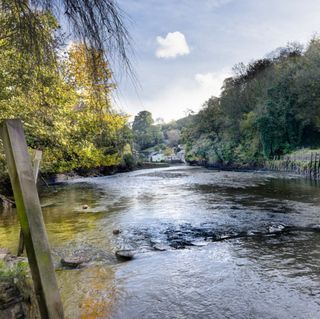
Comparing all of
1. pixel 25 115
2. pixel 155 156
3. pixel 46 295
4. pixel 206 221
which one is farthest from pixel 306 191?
pixel 155 156

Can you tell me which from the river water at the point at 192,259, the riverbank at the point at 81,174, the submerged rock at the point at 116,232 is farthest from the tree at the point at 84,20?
the riverbank at the point at 81,174

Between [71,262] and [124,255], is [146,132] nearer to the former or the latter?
[124,255]

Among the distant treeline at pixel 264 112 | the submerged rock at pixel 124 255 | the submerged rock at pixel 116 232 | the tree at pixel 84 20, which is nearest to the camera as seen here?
the tree at pixel 84 20

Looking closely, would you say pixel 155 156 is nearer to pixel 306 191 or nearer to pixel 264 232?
pixel 306 191

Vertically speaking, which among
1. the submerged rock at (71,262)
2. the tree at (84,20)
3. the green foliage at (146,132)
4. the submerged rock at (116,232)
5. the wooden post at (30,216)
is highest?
the green foliage at (146,132)

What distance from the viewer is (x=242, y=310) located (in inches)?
188

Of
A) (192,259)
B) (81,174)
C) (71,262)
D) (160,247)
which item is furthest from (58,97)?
(81,174)

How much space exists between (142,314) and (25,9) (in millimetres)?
4559

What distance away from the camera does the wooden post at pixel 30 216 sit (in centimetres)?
247

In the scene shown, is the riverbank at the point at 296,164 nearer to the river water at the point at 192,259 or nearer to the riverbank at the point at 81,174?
the river water at the point at 192,259

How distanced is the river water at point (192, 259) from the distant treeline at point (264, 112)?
60.5 ft

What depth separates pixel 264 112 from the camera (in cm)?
3281

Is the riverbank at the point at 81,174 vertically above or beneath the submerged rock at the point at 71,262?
above

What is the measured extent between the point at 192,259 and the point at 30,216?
17.8ft
